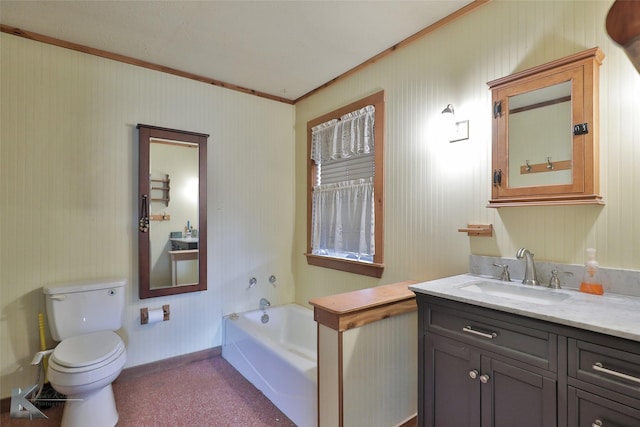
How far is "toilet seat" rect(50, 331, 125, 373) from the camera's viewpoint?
5.80 ft

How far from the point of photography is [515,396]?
123cm

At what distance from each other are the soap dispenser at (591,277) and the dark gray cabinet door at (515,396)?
1.81 feet

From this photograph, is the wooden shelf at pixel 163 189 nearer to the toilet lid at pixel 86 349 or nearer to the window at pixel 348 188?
the toilet lid at pixel 86 349

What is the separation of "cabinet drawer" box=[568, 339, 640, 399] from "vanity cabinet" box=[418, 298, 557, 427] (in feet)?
0.20

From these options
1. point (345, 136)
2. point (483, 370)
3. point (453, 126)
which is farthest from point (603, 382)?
point (345, 136)

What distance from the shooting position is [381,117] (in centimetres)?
247

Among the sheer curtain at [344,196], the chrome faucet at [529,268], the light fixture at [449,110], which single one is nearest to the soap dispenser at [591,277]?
the chrome faucet at [529,268]

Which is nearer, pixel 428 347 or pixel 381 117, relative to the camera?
pixel 428 347

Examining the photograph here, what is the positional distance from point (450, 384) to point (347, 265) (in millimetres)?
1387

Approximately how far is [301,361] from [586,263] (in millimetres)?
1611

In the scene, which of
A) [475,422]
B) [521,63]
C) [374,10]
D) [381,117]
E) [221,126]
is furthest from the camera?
[221,126]

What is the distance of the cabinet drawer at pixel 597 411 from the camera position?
970mm

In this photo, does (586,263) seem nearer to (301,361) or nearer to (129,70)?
(301,361)

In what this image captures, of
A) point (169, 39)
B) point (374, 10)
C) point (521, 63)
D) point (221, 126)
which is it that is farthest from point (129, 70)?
point (521, 63)
